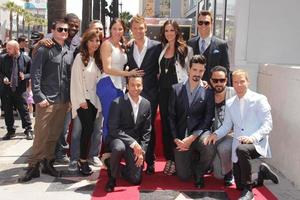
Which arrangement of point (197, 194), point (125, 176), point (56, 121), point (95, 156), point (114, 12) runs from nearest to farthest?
point (197, 194) < point (125, 176) < point (56, 121) < point (95, 156) < point (114, 12)

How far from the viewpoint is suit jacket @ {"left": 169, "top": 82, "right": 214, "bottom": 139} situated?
16.9ft

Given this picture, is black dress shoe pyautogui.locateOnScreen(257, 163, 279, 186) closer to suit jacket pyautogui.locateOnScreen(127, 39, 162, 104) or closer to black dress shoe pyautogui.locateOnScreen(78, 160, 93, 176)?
suit jacket pyautogui.locateOnScreen(127, 39, 162, 104)

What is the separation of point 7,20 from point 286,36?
6152 centimetres

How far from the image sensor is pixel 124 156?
5.11 metres

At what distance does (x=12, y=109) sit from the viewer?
8086 mm

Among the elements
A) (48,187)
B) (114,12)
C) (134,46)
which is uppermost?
(114,12)

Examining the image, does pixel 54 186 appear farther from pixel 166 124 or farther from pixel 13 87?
pixel 13 87

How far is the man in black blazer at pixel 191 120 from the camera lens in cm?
508

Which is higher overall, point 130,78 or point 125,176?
point 130,78

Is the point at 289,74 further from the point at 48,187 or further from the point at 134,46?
the point at 48,187

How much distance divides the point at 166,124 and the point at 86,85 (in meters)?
1.11

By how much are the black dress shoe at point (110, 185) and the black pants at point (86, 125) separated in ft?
2.31

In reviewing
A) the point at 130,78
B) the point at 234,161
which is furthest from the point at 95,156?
the point at 234,161

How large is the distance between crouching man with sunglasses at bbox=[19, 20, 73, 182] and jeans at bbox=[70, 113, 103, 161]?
26 centimetres
